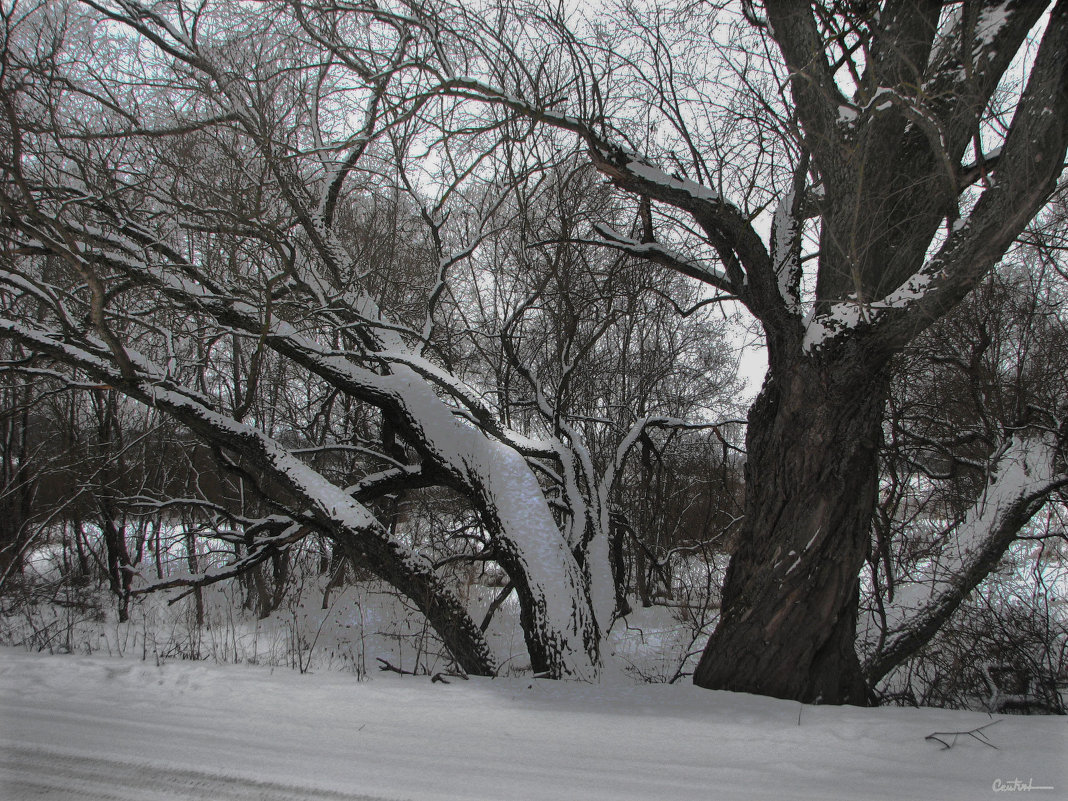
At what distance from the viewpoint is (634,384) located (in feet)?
44.3

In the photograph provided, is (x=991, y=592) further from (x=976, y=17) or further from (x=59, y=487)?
(x=59, y=487)

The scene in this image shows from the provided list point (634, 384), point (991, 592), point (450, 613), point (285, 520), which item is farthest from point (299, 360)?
→ point (634, 384)

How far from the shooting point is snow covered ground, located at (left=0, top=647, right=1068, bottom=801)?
89.7 inches

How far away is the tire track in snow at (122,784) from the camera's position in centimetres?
219

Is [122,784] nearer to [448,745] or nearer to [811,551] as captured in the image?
[448,745]

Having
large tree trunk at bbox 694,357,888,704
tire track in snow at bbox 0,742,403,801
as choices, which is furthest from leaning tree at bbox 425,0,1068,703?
tire track in snow at bbox 0,742,403,801

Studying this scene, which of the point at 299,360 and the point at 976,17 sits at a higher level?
the point at 976,17

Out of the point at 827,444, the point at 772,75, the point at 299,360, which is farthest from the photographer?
the point at 299,360

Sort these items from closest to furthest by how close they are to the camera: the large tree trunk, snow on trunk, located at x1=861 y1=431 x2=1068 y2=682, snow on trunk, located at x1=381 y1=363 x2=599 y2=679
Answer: the large tree trunk
snow on trunk, located at x1=861 y1=431 x2=1068 y2=682
snow on trunk, located at x1=381 y1=363 x2=599 y2=679

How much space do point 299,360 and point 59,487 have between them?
10607mm

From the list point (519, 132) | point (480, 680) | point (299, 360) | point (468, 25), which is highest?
point (468, 25)

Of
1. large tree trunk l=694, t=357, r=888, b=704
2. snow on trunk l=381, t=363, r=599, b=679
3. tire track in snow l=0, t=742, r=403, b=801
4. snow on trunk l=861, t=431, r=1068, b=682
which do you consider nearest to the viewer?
tire track in snow l=0, t=742, r=403, b=801

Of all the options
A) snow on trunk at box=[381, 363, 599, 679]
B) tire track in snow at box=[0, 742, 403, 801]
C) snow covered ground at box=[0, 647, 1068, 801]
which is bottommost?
tire track in snow at box=[0, 742, 403, 801]

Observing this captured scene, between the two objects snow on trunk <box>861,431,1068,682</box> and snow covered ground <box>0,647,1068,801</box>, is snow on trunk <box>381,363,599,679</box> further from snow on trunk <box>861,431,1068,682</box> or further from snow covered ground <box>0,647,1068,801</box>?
snow on trunk <box>861,431,1068,682</box>
